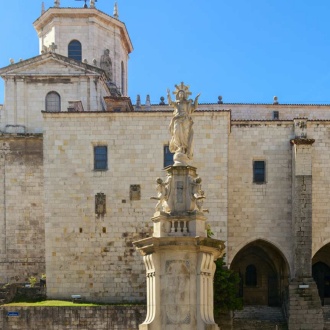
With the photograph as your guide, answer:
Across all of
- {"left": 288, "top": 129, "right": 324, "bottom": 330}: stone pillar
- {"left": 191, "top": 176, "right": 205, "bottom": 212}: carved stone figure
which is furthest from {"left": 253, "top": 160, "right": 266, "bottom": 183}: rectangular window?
{"left": 191, "top": 176, "right": 205, "bottom": 212}: carved stone figure

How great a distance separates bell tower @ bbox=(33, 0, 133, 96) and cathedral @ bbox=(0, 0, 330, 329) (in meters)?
3.51

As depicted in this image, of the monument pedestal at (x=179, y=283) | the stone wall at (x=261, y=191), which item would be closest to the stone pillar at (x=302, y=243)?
the stone wall at (x=261, y=191)

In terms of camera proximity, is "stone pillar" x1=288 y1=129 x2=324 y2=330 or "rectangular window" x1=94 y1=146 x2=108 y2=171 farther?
"rectangular window" x1=94 y1=146 x2=108 y2=171

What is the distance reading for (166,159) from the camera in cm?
4100

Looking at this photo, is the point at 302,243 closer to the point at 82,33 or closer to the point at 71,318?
the point at 71,318

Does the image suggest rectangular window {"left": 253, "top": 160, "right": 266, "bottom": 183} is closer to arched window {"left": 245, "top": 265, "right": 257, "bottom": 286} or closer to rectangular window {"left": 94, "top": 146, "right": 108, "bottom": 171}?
arched window {"left": 245, "top": 265, "right": 257, "bottom": 286}

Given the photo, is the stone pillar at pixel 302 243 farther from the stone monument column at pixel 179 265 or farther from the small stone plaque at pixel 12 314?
the stone monument column at pixel 179 265

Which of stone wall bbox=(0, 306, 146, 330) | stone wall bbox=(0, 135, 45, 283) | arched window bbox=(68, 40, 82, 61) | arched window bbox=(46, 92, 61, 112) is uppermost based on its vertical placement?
arched window bbox=(68, 40, 82, 61)

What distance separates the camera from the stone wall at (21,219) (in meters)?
44.5

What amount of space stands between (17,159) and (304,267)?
16.9m

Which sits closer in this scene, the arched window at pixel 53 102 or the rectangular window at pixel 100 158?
the rectangular window at pixel 100 158

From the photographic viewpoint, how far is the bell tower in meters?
51.6

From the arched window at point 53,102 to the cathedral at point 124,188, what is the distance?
0.19 ft

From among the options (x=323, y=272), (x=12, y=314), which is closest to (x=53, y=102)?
(x=12, y=314)
